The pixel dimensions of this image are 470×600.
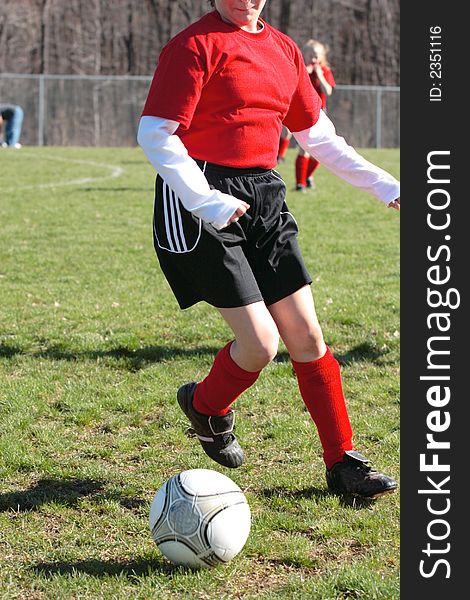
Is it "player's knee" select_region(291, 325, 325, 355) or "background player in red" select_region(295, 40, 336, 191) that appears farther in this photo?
"background player in red" select_region(295, 40, 336, 191)

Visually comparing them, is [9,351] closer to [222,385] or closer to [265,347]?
[222,385]

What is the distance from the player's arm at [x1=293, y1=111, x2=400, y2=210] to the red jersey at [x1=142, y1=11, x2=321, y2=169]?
0.93 feet

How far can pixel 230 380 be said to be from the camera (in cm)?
394

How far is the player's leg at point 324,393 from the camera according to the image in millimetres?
3820

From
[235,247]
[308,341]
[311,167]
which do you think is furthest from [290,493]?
[311,167]

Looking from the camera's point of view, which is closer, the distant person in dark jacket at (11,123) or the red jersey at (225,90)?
the red jersey at (225,90)

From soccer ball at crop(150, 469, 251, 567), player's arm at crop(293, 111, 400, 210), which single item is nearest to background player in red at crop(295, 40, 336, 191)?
player's arm at crop(293, 111, 400, 210)

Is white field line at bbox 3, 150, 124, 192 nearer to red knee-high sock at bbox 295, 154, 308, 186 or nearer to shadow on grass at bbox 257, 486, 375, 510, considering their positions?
red knee-high sock at bbox 295, 154, 308, 186

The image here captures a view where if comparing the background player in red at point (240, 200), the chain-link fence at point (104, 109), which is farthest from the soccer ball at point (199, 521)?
the chain-link fence at point (104, 109)

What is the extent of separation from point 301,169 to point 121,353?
9.00 m

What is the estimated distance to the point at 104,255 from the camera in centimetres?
949

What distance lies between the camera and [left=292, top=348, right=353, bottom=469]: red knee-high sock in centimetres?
390

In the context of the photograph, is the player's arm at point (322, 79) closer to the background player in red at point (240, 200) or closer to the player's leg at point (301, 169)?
the player's leg at point (301, 169)

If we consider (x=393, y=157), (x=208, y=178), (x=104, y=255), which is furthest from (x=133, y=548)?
(x=393, y=157)
